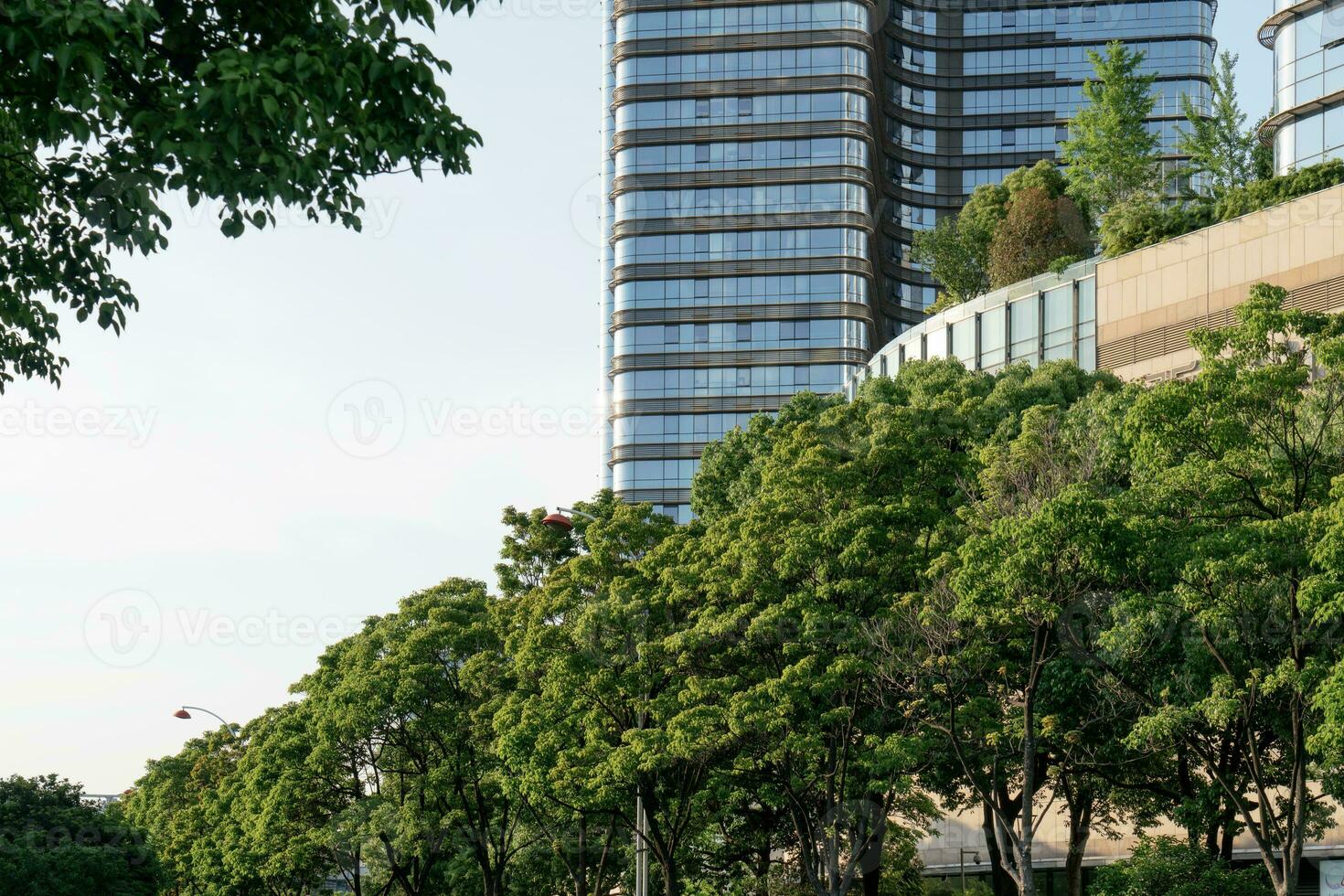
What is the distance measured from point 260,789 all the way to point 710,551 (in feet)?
77.0

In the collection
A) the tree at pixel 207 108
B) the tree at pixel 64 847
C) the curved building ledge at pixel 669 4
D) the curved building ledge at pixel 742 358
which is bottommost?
the tree at pixel 64 847

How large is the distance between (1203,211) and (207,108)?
1810 inches

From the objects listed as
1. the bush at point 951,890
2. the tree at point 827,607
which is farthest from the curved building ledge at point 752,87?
the tree at point 827,607

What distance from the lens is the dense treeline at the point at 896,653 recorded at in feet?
80.7

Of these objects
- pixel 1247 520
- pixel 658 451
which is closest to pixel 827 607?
pixel 1247 520

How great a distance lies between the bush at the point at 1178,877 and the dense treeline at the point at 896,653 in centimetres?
12

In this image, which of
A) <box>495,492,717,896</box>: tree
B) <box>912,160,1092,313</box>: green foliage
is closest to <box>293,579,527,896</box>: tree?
<box>495,492,717,896</box>: tree

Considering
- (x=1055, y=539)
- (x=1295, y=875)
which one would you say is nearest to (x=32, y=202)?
(x=1055, y=539)

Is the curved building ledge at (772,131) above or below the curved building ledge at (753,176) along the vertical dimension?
above

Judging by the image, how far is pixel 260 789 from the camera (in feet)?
170

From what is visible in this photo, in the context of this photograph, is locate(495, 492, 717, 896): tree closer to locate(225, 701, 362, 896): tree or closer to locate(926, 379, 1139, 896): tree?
locate(926, 379, 1139, 896): tree

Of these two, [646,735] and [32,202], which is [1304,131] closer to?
[646,735]

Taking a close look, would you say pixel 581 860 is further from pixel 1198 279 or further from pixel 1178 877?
pixel 1198 279

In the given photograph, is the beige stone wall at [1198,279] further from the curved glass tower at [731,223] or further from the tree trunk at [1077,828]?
the curved glass tower at [731,223]
